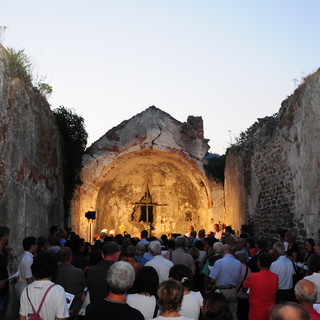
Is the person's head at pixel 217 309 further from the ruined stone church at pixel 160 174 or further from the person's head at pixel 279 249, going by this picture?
the ruined stone church at pixel 160 174

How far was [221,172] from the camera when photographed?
17.4m

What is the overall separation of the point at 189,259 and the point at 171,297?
356 cm

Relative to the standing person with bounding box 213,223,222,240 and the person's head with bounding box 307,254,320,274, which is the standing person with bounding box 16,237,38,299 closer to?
the person's head with bounding box 307,254,320,274

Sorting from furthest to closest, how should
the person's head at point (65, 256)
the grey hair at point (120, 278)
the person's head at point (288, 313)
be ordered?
1. the person's head at point (65, 256)
2. the grey hair at point (120, 278)
3. the person's head at point (288, 313)

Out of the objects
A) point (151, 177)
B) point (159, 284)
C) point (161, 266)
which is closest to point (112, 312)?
point (159, 284)

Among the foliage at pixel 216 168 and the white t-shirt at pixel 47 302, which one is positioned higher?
the foliage at pixel 216 168

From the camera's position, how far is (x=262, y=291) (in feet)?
18.4

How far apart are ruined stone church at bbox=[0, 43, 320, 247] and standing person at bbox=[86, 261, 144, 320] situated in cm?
559

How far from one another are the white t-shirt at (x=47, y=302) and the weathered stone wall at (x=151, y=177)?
11.6m

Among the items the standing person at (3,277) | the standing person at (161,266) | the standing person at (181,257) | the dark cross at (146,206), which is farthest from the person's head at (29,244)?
the dark cross at (146,206)

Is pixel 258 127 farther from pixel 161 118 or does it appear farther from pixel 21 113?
pixel 21 113

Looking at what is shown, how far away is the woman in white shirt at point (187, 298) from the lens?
14.3 ft

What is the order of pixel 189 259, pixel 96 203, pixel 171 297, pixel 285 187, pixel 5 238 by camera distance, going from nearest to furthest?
pixel 171 297
pixel 5 238
pixel 189 259
pixel 285 187
pixel 96 203

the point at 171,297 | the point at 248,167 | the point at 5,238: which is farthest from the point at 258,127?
the point at 171,297
